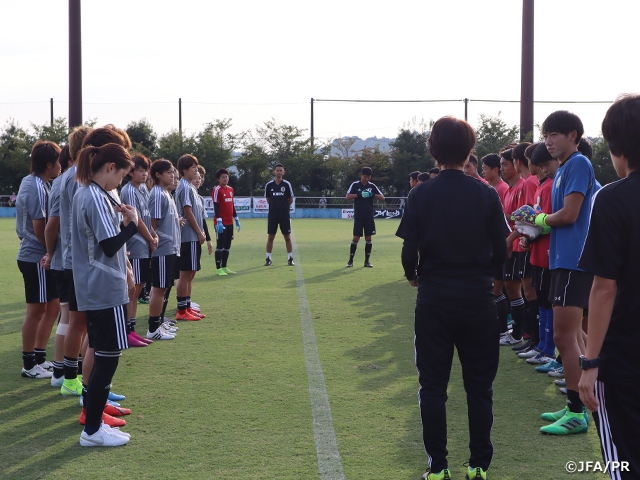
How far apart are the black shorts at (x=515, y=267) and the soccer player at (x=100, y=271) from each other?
410cm

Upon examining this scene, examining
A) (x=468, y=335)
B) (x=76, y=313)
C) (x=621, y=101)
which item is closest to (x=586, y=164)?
(x=468, y=335)

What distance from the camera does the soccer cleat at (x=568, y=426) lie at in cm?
451

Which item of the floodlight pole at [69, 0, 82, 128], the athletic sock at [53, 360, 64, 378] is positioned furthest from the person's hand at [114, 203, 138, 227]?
the floodlight pole at [69, 0, 82, 128]

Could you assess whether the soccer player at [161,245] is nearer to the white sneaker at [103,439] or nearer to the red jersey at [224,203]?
the white sneaker at [103,439]

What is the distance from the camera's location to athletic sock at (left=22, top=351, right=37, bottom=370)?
6.05 metres

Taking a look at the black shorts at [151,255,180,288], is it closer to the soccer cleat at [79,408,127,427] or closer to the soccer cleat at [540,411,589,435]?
the soccer cleat at [79,408,127,427]

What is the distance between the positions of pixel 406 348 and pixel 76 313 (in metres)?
3.56

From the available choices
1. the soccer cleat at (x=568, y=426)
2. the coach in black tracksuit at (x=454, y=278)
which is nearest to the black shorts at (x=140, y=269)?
the coach in black tracksuit at (x=454, y=278)

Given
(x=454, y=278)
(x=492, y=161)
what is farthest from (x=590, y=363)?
(x=492, y=161)

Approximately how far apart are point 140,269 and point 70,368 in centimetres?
230

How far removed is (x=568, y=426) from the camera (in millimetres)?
4527

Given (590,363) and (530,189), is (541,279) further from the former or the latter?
(590,363)

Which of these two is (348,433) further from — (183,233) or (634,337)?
(183,233)

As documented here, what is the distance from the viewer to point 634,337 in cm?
251
